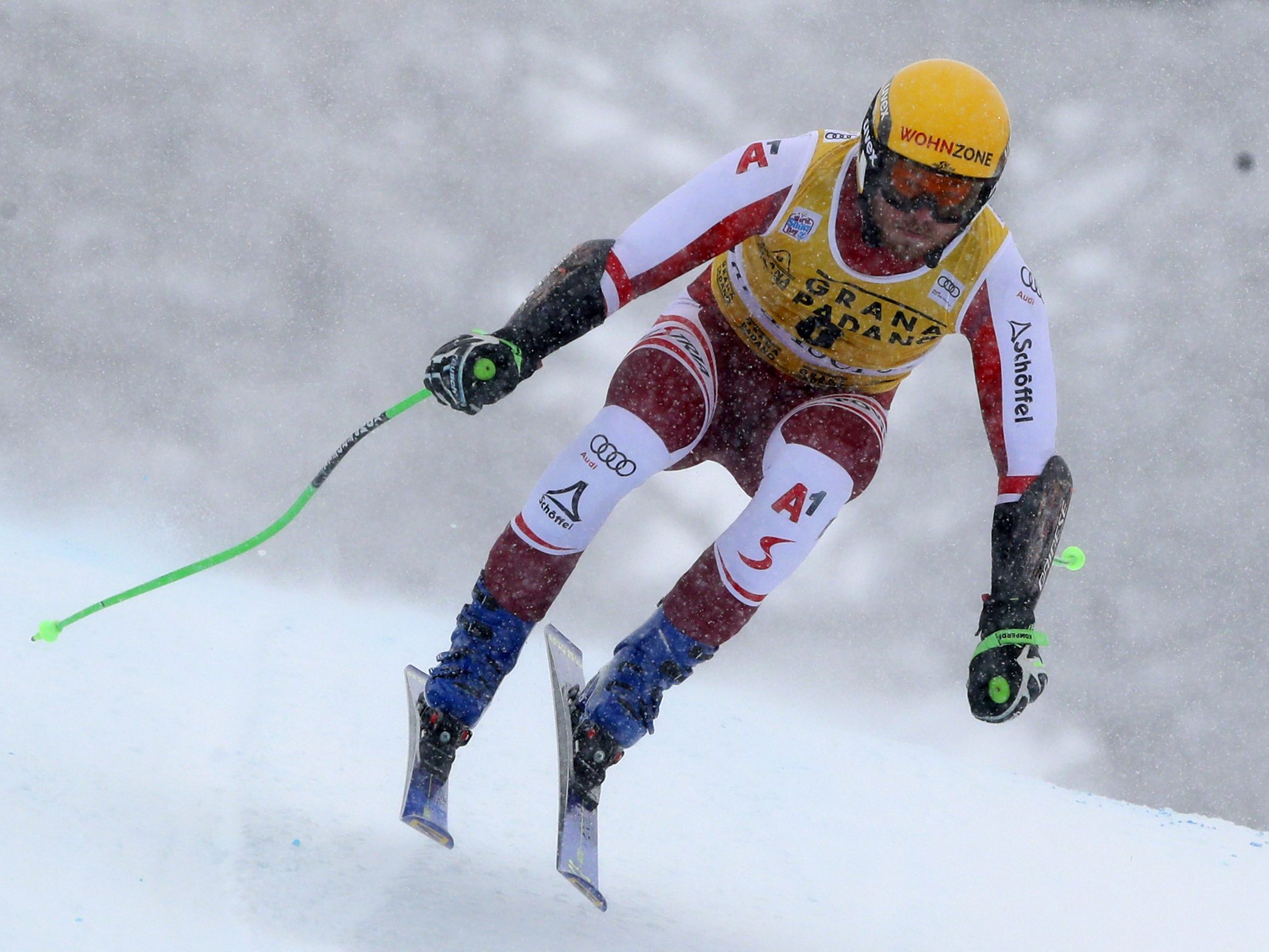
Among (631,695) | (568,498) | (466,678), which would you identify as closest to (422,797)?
Result: (466,678)

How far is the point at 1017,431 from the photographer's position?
9.79 feet

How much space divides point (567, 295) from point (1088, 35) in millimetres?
7057

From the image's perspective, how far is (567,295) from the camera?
291cm

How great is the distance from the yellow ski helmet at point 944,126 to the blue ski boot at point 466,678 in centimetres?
139

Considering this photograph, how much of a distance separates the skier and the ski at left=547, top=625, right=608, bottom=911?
5 cm

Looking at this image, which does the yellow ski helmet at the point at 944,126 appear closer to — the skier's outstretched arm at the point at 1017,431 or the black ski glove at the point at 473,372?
the skier's outstretched arm at the point at 1017,431

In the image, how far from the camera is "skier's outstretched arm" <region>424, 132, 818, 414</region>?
2.91 meters

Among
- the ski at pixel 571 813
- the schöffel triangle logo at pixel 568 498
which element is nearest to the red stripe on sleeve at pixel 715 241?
the schöffel triangle logo at pixel 568 498

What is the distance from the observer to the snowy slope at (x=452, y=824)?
2.71m

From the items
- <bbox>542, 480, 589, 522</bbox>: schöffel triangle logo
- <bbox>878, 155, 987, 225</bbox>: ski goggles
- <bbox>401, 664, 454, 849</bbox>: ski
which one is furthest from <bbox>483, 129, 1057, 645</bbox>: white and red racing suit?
<bbox>401, 664, 454, 849</bbox>: ski

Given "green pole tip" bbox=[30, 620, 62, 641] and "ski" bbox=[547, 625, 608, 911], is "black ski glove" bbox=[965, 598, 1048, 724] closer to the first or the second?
"ski" bbox=[547, 625, 608, 911]

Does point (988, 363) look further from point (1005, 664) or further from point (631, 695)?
point (631, 695)

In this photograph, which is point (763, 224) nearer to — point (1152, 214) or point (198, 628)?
point (198, 628)

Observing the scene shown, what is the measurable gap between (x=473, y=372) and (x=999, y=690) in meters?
1.45
